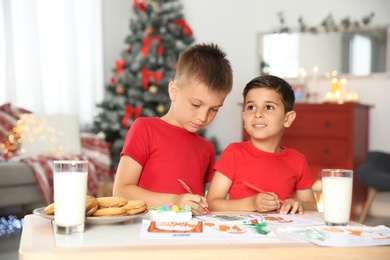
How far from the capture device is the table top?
35.3 inches

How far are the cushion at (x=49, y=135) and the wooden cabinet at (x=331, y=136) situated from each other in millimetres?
1911

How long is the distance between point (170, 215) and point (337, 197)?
37 centimetres

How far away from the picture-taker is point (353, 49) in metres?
5.25

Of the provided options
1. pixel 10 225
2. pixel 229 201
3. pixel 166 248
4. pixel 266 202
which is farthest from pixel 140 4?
pixel 166 248

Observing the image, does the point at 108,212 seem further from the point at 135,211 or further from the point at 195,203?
the point at 195,203

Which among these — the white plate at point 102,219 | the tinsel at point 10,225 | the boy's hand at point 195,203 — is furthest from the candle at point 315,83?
the white plate at point 102,219

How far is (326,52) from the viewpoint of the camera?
5379 mm

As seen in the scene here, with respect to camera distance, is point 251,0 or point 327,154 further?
point 251,0

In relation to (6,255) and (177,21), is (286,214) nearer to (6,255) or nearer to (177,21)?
(6,255)

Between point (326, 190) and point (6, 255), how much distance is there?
247 centimetres

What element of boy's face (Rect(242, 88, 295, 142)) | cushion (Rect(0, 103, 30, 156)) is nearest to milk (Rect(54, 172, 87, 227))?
boy's face (Rect(242, 88, 295, 142))

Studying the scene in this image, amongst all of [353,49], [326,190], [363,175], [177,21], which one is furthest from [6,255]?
[353,49]

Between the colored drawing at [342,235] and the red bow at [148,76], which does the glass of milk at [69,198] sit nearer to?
the colored drawing at [342,235]

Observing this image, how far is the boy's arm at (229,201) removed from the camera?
1409 mm
